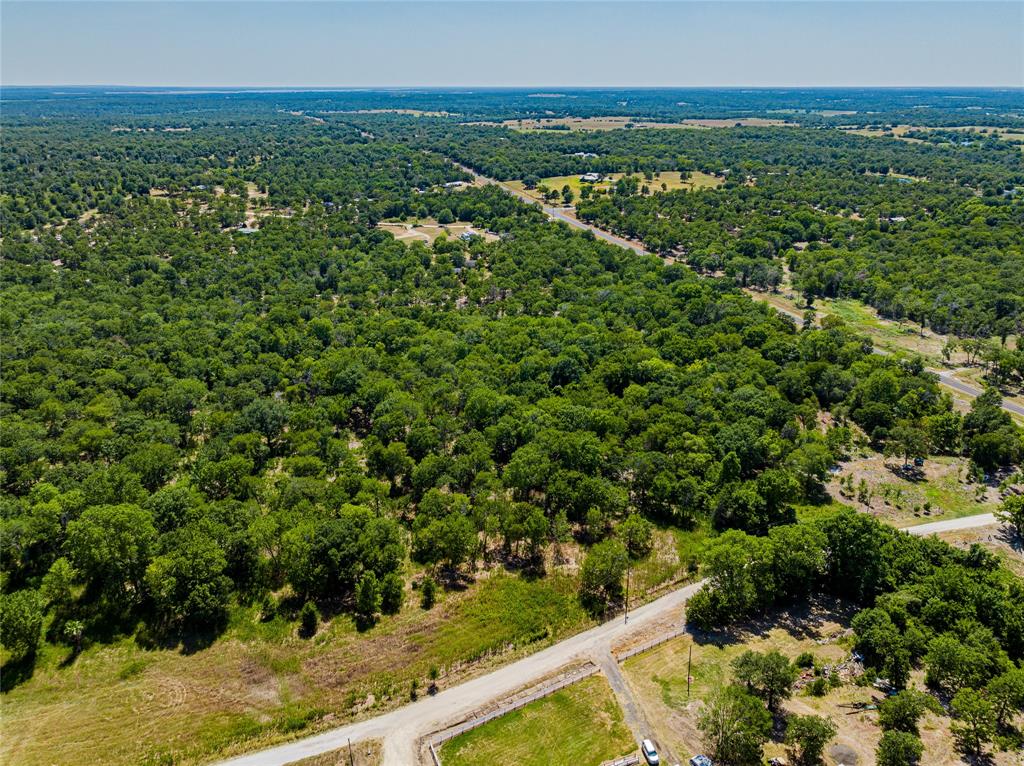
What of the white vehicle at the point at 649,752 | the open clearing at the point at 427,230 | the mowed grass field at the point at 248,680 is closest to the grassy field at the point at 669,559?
the mowed grass field at the point at 248,680

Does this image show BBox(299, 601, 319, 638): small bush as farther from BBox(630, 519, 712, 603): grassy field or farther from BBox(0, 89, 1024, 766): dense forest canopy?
BBox(630, 519, 712, 603): grassy field

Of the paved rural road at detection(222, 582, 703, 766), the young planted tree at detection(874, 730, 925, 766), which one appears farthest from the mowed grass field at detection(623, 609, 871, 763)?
the young planted tree at detection(874, 730, 925, 766)

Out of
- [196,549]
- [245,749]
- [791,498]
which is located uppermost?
[196,549]

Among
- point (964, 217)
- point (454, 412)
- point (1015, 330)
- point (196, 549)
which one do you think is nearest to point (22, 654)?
point (196, 549)

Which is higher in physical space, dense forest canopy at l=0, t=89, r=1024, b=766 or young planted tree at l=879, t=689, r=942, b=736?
dense forest canopy at l=0, t=89, r=1024, b=766

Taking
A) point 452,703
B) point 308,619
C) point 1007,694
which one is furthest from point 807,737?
point 308,619

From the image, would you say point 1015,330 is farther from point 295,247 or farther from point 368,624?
point 295,247

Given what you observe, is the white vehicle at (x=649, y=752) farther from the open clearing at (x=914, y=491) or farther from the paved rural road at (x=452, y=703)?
the open clearing at (x=914, y=491)
